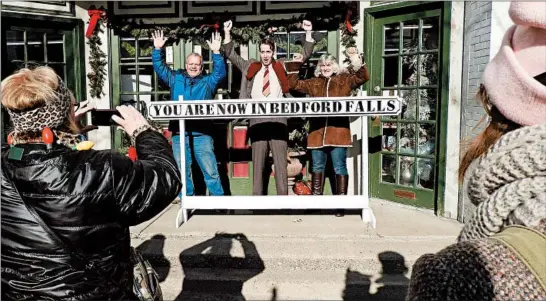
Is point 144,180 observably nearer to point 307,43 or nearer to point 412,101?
point 307,43

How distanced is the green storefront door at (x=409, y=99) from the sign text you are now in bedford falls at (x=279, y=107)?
3.73ft

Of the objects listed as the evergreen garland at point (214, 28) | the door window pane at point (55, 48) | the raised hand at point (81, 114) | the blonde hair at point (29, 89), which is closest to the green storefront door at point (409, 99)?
the evergreen garland at point (214, 28)

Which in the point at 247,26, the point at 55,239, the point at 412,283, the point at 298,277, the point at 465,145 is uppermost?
the point at 247,26

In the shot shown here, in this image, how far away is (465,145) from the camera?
1226 millimetres

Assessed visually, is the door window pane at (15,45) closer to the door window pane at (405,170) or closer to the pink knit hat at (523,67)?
the door window pane at (405,170)

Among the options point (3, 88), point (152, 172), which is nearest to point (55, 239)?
point (152, 172)


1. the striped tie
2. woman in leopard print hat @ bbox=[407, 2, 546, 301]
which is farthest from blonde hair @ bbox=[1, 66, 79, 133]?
the striped tie

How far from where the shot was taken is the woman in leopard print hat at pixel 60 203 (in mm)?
1762

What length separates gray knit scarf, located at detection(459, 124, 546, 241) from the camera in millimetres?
865

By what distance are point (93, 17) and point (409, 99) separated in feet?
14.4

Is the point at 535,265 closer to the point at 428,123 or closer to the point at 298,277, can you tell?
the point at 298,277

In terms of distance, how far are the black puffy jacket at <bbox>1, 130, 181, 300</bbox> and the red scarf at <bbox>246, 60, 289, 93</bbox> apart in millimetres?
4015

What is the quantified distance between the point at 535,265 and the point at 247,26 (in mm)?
6253

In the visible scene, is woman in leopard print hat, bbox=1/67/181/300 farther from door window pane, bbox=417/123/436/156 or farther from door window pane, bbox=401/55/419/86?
door window pane, bbox=401/55/419/86
